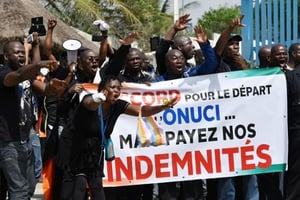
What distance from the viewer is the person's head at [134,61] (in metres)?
7.54

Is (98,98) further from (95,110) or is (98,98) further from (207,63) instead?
(207,63)

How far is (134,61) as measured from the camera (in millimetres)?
7539

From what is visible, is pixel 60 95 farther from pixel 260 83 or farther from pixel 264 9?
pixel 264 9

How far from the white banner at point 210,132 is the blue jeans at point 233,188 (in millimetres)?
110

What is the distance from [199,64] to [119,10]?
15.7 meters

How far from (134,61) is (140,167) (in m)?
1.10

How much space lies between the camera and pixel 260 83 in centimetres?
759

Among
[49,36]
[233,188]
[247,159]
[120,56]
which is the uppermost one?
[49,36]

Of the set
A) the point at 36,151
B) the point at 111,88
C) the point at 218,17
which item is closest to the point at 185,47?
the point at 111,88

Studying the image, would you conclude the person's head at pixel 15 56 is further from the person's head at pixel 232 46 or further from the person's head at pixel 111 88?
the person's head at pixel 232 46

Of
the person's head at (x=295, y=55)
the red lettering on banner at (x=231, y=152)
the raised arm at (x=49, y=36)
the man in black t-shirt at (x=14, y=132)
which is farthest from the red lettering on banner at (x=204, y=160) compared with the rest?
the raised arm at (x=49, y=36)

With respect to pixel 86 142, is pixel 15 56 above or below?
above

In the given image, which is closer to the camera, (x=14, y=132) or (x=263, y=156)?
(x=14, y=132)

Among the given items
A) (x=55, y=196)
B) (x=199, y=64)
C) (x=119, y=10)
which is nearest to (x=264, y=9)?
(x=199, y=64)
